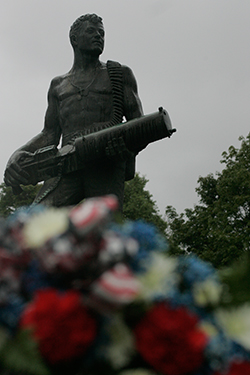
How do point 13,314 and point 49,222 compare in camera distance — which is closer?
point 13,314

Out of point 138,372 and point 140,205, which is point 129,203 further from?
point 138,372

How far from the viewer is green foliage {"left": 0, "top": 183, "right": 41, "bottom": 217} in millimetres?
25094

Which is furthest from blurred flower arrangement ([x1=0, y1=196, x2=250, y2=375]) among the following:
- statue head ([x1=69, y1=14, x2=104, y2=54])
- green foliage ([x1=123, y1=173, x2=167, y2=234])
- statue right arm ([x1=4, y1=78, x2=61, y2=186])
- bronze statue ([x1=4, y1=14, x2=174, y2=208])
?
green foliage ([x1=123, y1=173, x2=167, y2=234])

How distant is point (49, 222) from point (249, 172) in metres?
21.5

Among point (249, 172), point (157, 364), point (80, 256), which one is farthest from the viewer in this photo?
point (249, 172)

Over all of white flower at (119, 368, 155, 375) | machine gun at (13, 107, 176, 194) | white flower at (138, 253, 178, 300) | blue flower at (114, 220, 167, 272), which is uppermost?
machine gun at (13, 107, 176, 194)

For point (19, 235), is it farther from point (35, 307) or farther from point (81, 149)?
point (81, 149)

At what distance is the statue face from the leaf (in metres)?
4.93

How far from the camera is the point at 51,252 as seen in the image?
4.45 feet

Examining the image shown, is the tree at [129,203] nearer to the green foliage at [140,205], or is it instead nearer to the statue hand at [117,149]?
the green foliage at [140,205]

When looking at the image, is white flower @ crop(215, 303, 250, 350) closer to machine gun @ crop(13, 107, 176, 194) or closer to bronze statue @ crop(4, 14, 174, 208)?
machine gun @ crop(13, 107, 176, 194)

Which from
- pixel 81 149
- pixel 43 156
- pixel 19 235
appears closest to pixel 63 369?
pixel 19 235

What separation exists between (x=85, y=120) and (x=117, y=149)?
0.75 meters

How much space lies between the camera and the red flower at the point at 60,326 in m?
1.20
